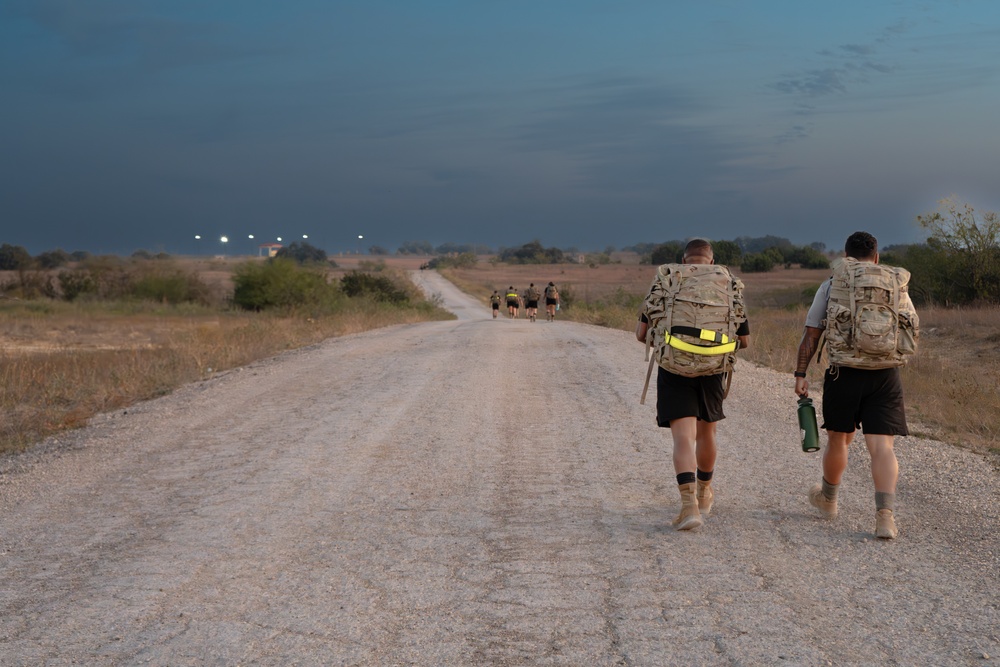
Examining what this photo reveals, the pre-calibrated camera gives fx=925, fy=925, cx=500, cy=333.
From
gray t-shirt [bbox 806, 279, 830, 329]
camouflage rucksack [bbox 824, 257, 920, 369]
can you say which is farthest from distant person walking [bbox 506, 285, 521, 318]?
camouflage rucksack [bbox 824, 257, 920, 369]

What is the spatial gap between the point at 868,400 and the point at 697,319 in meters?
1.23

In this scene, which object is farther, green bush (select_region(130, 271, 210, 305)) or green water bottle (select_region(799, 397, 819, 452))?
green bush (select_region(130, 271, 210, 305))

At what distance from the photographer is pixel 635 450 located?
829cm

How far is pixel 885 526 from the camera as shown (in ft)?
18.6

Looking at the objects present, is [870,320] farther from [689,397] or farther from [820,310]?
[689,397]

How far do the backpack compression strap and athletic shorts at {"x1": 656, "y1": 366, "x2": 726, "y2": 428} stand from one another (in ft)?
0.81

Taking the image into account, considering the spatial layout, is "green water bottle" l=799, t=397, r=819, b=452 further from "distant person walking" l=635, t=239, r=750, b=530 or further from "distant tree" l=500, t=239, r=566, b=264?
"distant tree" l=500, t=239, r=566, b=264

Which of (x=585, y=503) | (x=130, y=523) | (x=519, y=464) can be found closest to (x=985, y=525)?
(x=585, y=503)

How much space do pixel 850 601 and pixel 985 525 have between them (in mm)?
2108

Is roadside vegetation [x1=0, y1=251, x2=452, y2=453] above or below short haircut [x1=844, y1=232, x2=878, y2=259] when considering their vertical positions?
below

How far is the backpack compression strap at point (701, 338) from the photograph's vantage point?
563cm

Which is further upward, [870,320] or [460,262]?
[870,320]

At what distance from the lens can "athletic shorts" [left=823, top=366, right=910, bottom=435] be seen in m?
5.78

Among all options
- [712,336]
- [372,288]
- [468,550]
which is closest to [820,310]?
[712,336]
